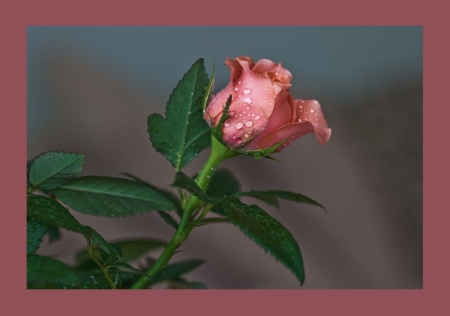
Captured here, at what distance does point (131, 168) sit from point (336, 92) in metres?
0.45

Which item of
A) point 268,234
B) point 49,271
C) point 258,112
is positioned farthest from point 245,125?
point 49,271

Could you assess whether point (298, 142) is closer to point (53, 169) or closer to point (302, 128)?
point (302, 128)

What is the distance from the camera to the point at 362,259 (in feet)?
3.17

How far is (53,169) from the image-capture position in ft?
1.57

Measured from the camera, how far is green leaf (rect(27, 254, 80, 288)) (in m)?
0.37

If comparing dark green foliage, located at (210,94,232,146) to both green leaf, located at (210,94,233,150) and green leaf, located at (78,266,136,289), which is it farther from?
green leaf, located at (78,266,136,289)

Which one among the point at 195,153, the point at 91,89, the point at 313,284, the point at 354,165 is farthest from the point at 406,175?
the point at 91,89

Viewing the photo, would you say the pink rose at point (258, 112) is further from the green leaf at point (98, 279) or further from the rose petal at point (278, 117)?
the green leaf at point (98, 279)

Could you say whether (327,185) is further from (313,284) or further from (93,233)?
(93,233)

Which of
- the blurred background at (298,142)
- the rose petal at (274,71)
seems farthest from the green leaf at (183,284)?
the rose petal at (274,71)

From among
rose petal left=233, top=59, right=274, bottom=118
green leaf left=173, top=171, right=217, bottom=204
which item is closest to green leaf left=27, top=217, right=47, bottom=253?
green leaf left=173, top=171, right=217, bottom=204

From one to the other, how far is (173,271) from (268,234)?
0.88 feet

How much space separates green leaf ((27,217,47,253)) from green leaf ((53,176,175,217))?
0.04 meters

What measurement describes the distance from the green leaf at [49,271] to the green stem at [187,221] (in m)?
0.13
